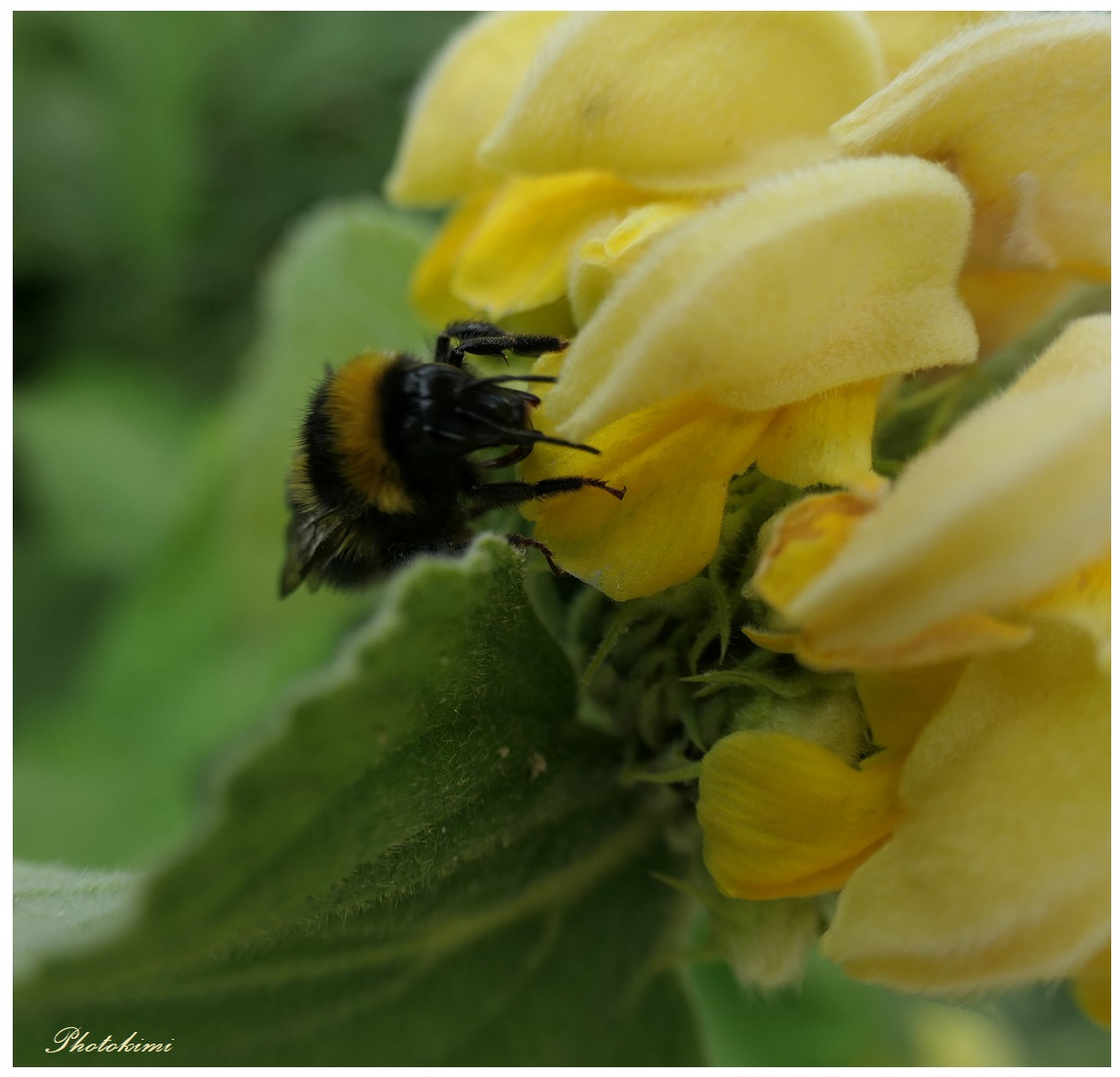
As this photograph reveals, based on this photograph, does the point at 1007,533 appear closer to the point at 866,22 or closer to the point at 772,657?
the point at 772,657

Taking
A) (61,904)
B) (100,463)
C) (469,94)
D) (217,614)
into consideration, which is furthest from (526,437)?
(100,463)

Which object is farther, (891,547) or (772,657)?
(772,657)

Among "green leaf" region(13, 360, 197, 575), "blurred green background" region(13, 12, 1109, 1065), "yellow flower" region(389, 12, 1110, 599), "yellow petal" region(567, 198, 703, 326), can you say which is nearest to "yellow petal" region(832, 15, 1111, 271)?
"yellow flower" region(389, 12, 1110, 599)

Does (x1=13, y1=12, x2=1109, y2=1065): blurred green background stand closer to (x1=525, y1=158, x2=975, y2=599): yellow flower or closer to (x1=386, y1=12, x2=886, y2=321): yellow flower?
(x1=386, y1=12, x2=886, y2=321): yellow flower

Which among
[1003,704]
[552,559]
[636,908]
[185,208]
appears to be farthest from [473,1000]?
[185,208]

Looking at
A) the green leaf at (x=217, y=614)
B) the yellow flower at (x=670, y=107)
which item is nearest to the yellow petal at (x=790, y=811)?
the yellow flower at (x=670, y=107)

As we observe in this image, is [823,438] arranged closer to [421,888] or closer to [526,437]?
[526,437]

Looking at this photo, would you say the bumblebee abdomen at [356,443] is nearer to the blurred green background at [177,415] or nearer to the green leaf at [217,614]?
the green leaf at [217,614]
